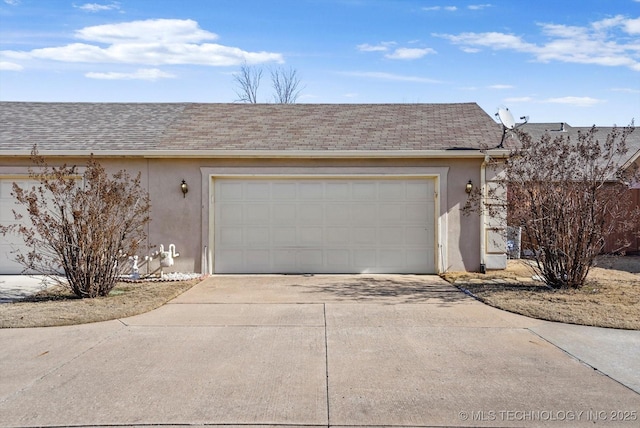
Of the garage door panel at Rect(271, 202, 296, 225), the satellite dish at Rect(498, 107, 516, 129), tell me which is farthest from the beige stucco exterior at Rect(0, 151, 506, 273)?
the satellite dish at Rect(498, 107, 516, 129)

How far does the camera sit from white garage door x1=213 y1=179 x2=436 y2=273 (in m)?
12.4

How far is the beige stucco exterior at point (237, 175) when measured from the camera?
12117mm

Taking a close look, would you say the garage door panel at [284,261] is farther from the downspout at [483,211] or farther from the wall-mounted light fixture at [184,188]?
the downspout at [483,211]

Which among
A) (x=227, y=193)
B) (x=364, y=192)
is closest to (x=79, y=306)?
(x=227, y=193)

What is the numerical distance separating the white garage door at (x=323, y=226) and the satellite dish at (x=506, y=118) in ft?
6.48

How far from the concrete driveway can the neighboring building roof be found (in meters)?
4.98

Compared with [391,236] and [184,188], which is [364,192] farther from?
[184,188]

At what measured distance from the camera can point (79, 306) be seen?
848 cm

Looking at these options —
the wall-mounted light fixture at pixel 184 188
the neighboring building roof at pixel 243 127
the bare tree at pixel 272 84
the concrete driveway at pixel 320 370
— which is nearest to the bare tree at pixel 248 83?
the bare tree at pixel 272 84

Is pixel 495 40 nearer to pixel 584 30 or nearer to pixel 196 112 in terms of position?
pixel 584 30

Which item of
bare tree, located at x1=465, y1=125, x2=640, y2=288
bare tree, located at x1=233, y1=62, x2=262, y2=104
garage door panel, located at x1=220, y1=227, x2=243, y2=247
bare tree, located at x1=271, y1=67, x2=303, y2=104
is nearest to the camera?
bare tree, located at x1=465, y1=125, x2=640, y2=288

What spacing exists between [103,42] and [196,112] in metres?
8.31

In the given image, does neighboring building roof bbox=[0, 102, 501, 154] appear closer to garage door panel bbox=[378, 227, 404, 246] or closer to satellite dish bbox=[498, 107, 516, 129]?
satellite dish bbox=[498, 107, 516, 129]

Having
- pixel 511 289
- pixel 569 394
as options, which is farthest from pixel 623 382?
pixel 511 289
